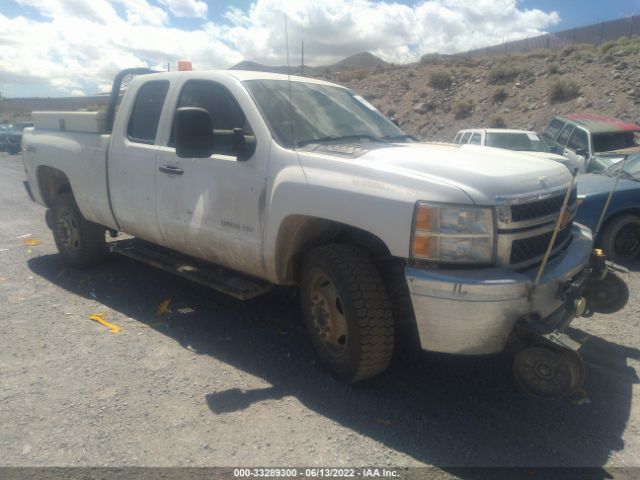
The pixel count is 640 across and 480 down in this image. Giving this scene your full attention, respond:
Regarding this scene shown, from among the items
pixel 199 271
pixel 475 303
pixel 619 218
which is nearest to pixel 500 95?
pixel 619 218

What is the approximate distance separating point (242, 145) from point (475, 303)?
6.23 feet

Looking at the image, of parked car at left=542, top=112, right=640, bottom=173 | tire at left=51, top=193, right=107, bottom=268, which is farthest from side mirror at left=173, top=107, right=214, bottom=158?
parked car at left=542, top=112, right=640, bottom=173

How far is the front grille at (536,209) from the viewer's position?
291 cm

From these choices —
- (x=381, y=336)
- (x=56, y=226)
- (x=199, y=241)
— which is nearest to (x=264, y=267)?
(x=199, y=241)

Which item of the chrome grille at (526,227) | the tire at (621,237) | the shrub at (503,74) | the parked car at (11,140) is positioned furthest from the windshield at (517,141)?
the parked car at (11,140)

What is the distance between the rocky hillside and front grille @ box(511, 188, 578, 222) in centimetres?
2218

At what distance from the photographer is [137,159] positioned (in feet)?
15.2

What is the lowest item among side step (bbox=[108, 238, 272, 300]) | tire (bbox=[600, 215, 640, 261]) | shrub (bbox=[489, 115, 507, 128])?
shrub (bbox=[489, 115, 507, 128])

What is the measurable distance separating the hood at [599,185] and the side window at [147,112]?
449cm

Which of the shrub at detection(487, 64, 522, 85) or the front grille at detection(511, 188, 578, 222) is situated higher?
the shrub at detection(487, 64, 522, 85)

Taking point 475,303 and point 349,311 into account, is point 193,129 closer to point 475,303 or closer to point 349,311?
point 349,311

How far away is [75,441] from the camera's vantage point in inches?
115

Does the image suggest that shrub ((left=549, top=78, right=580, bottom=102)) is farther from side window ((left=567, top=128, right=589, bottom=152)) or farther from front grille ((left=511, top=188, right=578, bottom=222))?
front grille ((left=511, top=188, right=578, bottom=222))

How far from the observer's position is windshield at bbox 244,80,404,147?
3.81 m
